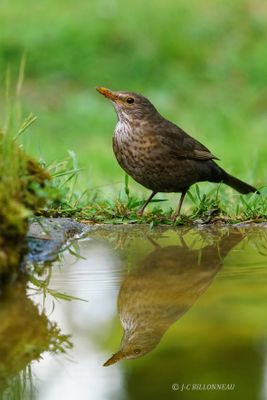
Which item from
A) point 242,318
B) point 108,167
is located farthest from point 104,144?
point 242,318

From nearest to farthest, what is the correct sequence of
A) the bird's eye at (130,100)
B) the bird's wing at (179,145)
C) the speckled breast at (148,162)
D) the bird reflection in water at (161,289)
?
the bird reflection in water at (161,289) → the speckled breast at (148,162) → the bird's wing at (179,145) → the bird's eye at (130,100)

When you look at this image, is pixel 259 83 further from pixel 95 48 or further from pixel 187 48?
pixel 95 48

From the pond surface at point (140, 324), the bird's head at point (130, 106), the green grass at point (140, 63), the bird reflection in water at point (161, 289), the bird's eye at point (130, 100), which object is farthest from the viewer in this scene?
the green grass at point (140, 63)

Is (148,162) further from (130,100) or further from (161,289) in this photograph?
(161,289)

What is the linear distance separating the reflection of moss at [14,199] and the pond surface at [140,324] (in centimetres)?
17

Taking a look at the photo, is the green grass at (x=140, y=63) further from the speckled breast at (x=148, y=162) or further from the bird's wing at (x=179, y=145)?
the speckled breast at (x=148, y=162)

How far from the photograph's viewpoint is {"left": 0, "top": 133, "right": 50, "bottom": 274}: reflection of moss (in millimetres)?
4168

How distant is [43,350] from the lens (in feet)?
11.6

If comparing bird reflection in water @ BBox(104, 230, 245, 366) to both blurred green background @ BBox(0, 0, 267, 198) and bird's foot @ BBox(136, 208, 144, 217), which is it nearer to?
bird's foot @ BBox(136, 208, 144, 217)

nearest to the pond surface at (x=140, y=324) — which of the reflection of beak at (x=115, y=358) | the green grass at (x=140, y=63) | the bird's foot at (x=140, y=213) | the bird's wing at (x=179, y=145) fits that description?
the reflection of beak at (x=115, y=358)

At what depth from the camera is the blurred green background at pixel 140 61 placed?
14172mm

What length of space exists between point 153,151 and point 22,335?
9.12 feet

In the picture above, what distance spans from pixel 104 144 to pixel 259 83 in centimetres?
372

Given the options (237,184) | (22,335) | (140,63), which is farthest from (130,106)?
(140,63)
